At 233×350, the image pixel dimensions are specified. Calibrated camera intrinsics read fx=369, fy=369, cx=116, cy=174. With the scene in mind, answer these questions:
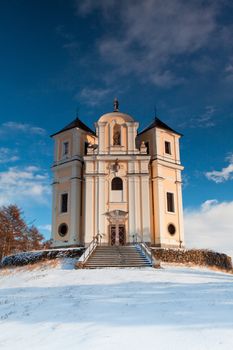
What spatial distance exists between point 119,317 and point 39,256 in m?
20.3

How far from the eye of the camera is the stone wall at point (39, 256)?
26.1 metres

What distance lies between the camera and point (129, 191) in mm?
31875

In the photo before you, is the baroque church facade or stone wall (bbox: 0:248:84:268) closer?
stone wall (bbox: 0:248:84:268)

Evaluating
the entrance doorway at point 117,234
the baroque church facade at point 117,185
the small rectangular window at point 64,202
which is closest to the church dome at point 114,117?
the baroque church facade at point 117,185

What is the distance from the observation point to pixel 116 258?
934 inches

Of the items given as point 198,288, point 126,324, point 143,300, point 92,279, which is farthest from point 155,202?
point 126,324

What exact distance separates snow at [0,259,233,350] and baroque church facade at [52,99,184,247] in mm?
16630

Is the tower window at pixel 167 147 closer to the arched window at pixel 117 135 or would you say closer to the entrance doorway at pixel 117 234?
the arched window at pixel 117 135

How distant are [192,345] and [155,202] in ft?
86.8

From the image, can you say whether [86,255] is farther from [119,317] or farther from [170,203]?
[119,317]

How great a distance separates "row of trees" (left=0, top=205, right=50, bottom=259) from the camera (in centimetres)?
4388

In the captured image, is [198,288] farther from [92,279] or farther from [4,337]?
[4,337]

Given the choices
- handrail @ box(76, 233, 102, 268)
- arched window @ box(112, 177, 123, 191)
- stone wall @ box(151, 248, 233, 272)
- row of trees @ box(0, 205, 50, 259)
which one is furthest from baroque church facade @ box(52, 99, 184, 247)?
row of trees @ box(0, 205, 50, 259)

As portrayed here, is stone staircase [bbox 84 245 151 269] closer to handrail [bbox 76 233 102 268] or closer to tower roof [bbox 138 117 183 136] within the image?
handrail [bbox 76 233 102 268]
